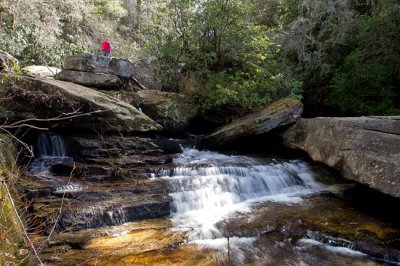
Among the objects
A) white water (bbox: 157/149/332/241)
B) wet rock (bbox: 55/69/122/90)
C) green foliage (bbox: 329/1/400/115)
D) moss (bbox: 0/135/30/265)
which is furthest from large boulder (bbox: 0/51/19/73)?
green foliage (bbox: 329/1/400/115)

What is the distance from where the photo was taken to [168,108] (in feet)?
35.0

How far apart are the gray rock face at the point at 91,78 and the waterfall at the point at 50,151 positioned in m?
2.50

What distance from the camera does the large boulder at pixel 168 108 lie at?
415 inches

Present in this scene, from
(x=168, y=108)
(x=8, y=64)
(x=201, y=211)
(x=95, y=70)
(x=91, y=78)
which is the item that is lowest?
(x=201, y=211)

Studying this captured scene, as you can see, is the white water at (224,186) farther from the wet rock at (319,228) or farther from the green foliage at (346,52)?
the green foliage at (346,52)

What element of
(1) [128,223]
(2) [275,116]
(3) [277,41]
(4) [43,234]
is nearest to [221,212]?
(1) [128,223]

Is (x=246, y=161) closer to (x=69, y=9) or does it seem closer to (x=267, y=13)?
(x=267, y=13)

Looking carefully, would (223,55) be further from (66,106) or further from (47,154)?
(47,154)

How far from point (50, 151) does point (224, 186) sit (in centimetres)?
448

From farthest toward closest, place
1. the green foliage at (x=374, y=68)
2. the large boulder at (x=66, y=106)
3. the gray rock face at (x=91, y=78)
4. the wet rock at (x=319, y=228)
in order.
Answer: the gray rock face at (x=91, y=78)
the green foliage at (x=374, y=68)
the large boulder at (x=66, y=106)
the wet rock at (x=319, y=228)

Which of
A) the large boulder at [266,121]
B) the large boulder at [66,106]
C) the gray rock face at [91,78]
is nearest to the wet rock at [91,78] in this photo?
the gray rock face at [91,78]

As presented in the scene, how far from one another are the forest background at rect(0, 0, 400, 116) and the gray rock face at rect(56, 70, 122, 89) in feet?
7.73

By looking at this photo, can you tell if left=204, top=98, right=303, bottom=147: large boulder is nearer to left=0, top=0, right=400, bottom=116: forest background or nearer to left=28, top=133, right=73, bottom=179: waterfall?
left=0, top=0, right=400, bottom=116: forest background

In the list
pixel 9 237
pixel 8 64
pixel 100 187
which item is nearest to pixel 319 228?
pixel 100 187
